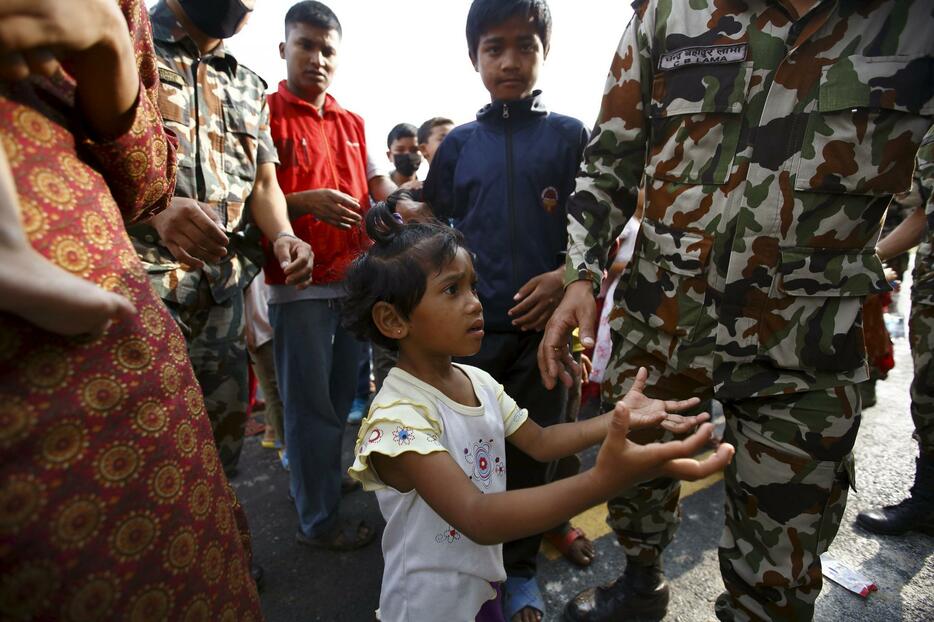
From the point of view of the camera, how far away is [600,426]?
133cm

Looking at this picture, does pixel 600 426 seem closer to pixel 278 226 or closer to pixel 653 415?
pixel 653 415

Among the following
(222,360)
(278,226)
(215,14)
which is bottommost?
(222,360)

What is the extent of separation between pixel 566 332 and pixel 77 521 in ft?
4.21

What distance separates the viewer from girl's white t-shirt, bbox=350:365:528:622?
47.9 inches

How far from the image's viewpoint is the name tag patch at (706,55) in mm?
1445

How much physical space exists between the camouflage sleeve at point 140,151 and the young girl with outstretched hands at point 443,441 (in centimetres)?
62

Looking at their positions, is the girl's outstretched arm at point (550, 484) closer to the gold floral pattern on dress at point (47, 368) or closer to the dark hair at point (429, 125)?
the gold floral pattern on dress at point (47, 368)

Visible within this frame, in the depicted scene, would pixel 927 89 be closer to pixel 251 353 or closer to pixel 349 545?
pixel 349 545

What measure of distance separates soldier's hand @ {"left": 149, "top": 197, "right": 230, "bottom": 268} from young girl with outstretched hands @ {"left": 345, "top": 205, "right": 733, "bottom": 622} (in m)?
0.43

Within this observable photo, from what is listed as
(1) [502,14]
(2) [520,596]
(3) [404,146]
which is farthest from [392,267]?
(3) [404,146]

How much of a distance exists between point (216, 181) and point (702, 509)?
286 centimetres

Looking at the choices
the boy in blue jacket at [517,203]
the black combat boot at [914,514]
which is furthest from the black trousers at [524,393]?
the black combat boot at [914,514]

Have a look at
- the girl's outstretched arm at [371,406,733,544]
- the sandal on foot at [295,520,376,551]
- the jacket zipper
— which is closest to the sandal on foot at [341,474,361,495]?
the sandal on foot at [295,520,376,551]

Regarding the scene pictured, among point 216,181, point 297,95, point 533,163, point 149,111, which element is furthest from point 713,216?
point 297,95
